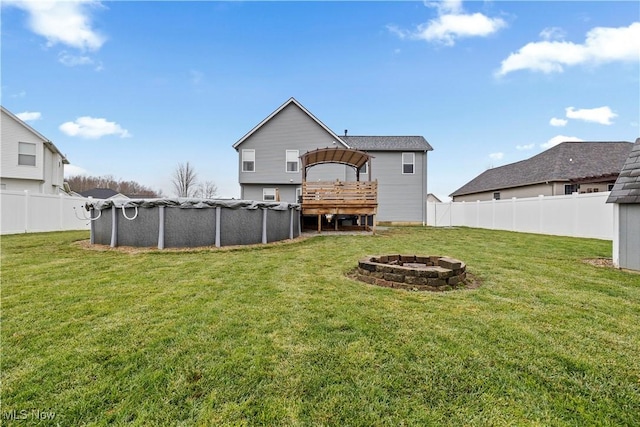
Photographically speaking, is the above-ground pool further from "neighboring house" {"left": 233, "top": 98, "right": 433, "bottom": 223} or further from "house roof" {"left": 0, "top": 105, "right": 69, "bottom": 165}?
"house roof" {"left": 0, "top": 105, "right": 69, "bottom": 165}

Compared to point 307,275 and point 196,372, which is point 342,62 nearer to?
point 307,275

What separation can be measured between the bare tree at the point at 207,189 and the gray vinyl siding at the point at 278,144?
22331 mm

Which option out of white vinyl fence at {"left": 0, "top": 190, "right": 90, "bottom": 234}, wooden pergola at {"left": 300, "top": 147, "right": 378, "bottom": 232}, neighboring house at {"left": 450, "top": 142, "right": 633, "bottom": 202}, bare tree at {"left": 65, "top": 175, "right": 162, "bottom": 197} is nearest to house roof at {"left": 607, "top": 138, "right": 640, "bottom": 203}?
wooden pergola at {"left": 300, "top": 147, "right": 378, "bottom": 232}

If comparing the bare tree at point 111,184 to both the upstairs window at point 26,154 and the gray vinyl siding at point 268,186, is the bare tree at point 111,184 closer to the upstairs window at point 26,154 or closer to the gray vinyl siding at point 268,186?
the upstairs window at point 26,154

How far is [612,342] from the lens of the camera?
2480 mm

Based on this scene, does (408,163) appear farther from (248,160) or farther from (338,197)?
(248,160)

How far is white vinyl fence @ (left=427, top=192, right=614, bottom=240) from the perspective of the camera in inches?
406

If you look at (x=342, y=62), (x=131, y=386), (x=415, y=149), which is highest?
(x=342, y=62)

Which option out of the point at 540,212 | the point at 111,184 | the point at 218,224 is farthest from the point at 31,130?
the point at 111,184

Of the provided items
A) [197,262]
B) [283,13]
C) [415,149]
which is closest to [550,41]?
[415,149]

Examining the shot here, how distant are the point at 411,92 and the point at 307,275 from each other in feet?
48.1

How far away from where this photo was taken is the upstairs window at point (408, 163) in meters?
17.9

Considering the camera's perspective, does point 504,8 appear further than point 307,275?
Yes

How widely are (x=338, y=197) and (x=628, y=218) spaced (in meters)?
7.83
